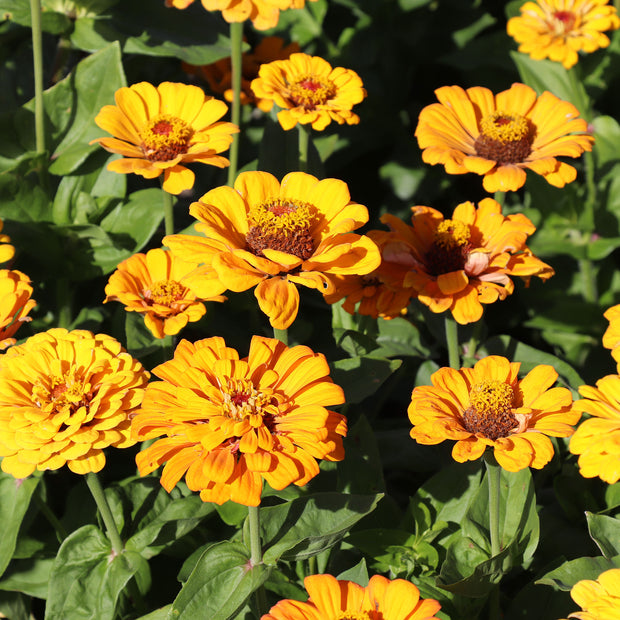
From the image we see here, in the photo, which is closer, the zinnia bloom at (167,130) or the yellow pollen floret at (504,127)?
the zinnia bloom at (167,130)

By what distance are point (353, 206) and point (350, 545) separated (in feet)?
1.94

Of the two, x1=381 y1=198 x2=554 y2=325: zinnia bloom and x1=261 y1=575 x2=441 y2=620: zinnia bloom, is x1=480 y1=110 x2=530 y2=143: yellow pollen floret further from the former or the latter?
x1=261 y1=575 x2=441 y2=620: zinnia bloom

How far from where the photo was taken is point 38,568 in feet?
5.06

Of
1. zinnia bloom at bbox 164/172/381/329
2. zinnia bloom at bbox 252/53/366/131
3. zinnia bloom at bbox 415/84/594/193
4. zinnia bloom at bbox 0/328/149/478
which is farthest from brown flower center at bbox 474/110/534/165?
zinnia bloom at bbox 0/328/149/478

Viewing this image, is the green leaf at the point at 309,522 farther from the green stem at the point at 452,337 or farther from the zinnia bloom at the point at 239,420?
the green stem at the point at 452,337

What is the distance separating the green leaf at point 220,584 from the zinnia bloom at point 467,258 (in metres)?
0.49

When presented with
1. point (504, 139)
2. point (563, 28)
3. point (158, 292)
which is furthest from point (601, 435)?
point (563, 28)

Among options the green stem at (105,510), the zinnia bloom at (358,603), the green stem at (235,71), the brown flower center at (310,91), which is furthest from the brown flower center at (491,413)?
the green stem at (235,71)

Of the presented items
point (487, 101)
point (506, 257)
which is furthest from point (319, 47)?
point (506, 257)

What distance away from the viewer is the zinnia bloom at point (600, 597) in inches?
37.6

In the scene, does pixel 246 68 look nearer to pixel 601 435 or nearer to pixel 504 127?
pixel 504 127

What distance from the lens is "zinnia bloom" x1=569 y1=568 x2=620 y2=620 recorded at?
0.96m

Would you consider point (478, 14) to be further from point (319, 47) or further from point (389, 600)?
point (389, 600)

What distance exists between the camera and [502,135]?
1.57m
